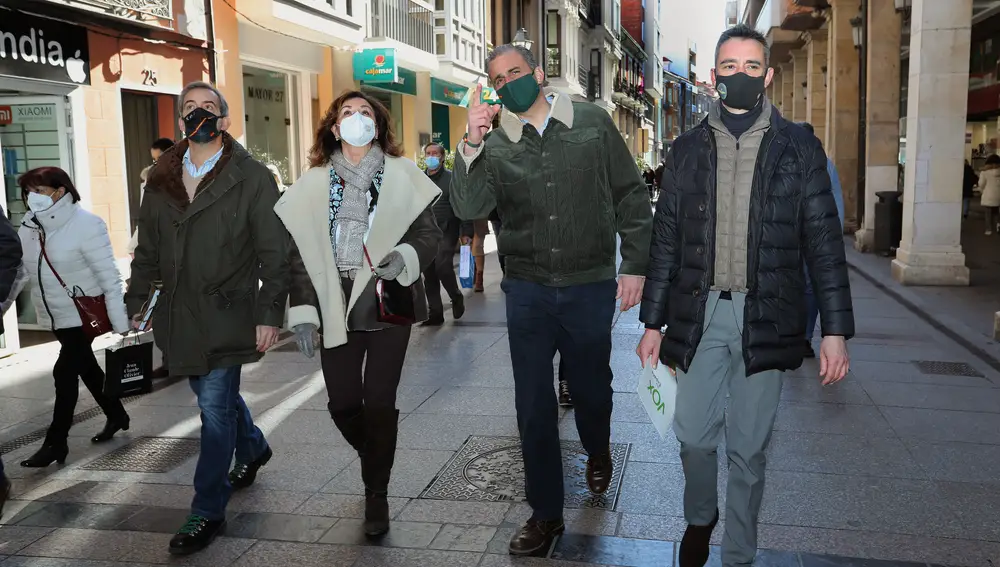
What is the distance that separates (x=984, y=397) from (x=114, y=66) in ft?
33.6

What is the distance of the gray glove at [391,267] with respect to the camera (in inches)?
165

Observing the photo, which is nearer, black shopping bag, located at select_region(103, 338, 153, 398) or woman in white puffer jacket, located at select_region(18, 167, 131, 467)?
black shopping bag, located at select_region(103, 338, 153, 398)

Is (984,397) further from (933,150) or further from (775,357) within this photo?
(933,150)

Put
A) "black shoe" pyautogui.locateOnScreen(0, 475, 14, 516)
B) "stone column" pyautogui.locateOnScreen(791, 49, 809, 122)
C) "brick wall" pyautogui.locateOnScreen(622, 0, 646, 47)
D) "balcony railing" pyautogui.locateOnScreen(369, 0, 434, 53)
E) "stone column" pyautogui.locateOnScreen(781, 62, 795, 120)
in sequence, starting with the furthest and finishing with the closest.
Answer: "brick wall" pyautogui.locateOnScreen(622, 0, 646, 47) → "stone column" pyautogui.locateOnScreen(781, 62, 795, 120) → "stone column" pyautogui.locateOnScreen(791, 49, 809, 122) → "balcony railing" pyautogui.locateOnScreen(369, 0, 434, 53) → "black shoe" pyautogui.locateOnScreen(0, 475, 14, 516)

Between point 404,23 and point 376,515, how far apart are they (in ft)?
62.4

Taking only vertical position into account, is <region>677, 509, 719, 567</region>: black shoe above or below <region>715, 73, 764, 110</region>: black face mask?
below

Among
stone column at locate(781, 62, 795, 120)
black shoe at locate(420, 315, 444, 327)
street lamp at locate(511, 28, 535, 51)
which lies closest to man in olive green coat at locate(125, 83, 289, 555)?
street lamp at locate(511, 28, 535, 51)

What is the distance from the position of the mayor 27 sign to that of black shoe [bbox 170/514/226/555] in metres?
7.27

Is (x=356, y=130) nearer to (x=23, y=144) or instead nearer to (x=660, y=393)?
(x=660, y=393)

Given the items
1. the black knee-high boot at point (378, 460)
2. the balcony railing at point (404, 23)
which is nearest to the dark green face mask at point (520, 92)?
the black knee-high boot at point (378, 460)

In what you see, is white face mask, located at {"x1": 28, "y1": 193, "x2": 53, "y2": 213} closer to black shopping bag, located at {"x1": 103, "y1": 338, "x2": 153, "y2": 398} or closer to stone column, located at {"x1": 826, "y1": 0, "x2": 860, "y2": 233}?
black shopping bag, located at {"x1": 103, "y1": 338, "x2": 153, "y2": 398}

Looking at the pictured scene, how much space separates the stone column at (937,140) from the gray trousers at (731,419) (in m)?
10.4

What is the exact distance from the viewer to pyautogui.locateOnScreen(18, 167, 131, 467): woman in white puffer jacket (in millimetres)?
5777

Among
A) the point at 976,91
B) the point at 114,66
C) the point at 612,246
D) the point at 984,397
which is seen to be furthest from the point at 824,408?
the point at 976,91
